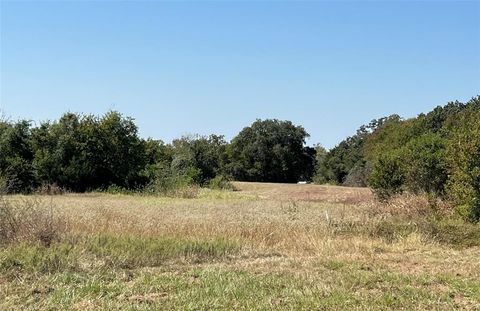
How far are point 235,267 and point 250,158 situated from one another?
85.7 metres

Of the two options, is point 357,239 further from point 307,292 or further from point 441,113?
point 441,113

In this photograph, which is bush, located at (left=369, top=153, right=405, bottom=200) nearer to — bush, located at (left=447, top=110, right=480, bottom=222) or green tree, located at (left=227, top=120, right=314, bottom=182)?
bush, located at (left=447, top=110, right=480, bottom=222)

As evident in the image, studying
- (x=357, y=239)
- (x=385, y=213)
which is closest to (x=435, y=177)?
(x=385, y=213)

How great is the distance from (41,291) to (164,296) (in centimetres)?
186

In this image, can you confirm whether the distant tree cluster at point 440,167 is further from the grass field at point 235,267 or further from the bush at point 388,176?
the grass field at point 235,267

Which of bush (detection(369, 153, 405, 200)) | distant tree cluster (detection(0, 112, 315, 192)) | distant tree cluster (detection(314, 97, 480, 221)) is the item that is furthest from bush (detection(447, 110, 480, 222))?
distant tree cluster (detection(0, 112, 315, 192))

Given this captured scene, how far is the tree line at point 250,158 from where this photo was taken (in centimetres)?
2036

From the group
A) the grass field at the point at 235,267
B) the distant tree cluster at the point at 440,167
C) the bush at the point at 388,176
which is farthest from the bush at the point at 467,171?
the bush at the point at 388,176

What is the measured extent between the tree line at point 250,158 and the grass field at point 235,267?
13.9ft

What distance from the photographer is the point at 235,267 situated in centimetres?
971

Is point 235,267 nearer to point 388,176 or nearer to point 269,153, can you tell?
point 388,176

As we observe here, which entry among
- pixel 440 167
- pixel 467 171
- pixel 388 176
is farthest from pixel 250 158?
pixel 467 171

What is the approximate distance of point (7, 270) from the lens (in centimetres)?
834

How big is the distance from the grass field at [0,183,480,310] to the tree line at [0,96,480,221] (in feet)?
13.9
